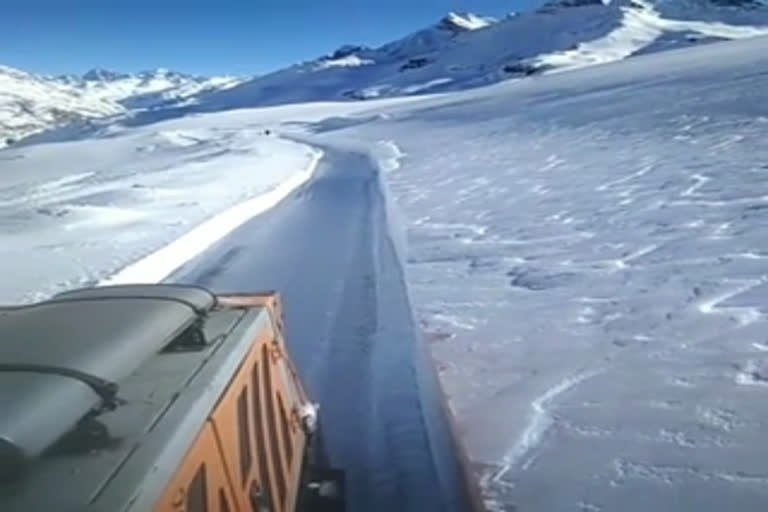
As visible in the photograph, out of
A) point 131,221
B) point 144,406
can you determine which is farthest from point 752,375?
point 131,221

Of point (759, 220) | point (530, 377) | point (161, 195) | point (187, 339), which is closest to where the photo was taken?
point (187, 339)

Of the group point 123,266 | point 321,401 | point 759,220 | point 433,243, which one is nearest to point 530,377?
point 321,401

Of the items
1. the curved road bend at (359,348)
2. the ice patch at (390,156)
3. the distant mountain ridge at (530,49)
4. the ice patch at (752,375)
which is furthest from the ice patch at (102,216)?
the distant mountain ridge at (530,49)

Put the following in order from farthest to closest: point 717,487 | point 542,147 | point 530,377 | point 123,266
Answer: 1. point 542,147
2. point 123,266
3. point 530,377
4. point 717,487

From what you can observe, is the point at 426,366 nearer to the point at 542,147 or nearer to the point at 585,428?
the point at 585,428

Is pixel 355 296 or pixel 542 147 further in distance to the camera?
pixel 542 147

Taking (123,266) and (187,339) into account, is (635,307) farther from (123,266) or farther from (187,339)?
(123,266)

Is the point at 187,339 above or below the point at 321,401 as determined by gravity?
above

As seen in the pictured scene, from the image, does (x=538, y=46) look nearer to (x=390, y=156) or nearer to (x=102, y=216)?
(x=390, y=156)
